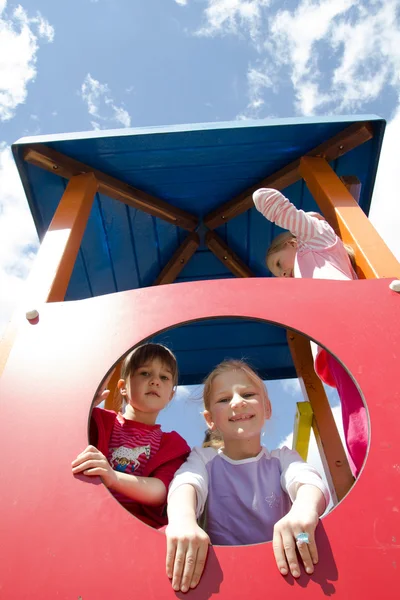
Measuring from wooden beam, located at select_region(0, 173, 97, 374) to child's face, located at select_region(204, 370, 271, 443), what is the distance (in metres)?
0.64

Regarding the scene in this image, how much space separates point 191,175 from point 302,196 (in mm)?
738

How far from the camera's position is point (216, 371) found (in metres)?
1.59

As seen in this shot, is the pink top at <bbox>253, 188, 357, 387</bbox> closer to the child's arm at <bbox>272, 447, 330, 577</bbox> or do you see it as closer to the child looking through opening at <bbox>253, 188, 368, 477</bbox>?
the child looking through opening at <bbox>253, 188, 368, 477</bbox>

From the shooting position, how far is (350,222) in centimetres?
194

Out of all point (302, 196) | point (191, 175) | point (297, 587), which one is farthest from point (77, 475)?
point (302, 196)

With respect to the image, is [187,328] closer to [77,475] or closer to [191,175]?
[191,175]

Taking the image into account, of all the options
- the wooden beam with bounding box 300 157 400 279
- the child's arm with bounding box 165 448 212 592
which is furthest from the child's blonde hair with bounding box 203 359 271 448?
the wooden beam with bounding box 300 157 400 279

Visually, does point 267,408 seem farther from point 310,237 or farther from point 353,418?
point 310,237

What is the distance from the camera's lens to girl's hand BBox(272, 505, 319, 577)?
0.82 meters

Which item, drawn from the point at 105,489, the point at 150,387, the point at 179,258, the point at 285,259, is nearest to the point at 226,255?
the point at 179,258

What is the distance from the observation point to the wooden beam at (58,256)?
1467 mm

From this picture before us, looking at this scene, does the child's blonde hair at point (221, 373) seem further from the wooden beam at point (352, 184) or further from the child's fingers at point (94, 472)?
the wooden beam at point (352, 184)

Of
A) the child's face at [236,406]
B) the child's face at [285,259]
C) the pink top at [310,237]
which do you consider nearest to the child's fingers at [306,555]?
the child's face at [236,406]

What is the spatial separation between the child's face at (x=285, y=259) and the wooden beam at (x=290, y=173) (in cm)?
47
